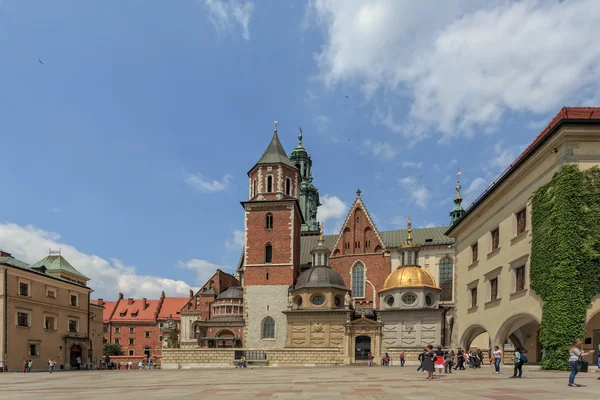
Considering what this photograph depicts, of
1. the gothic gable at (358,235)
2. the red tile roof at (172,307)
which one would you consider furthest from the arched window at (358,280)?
the red tile roof at (172,307)

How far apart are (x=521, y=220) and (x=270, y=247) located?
33267 mm

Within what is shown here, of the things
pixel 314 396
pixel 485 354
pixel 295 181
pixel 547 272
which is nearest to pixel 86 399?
pixel 314 396

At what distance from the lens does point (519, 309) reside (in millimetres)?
26109

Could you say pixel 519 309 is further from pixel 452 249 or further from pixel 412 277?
pixel 452 249

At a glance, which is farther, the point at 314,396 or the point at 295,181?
the point at 295,181

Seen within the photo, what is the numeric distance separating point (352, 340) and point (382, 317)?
12.4 ft

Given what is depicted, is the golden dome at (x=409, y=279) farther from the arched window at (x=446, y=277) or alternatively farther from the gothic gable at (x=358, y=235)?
the arched window at (x=446, y=277)

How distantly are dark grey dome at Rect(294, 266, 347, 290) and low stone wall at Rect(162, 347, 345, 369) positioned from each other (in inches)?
413

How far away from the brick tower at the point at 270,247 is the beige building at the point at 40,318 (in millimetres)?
17305

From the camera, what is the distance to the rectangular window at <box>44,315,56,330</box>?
46016 mm

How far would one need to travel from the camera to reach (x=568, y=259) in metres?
22.2

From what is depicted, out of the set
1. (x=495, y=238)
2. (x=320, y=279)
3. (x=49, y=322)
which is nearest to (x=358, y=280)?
(x=320, y=279)

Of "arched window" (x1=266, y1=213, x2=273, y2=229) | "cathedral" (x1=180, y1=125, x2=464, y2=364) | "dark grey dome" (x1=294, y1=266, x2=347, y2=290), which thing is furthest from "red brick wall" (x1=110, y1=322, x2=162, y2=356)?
"dark grey dome" (x1=294, y1=266, x2=347, y2=290)

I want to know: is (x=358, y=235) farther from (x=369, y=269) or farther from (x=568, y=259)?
(x=568, y=259)
